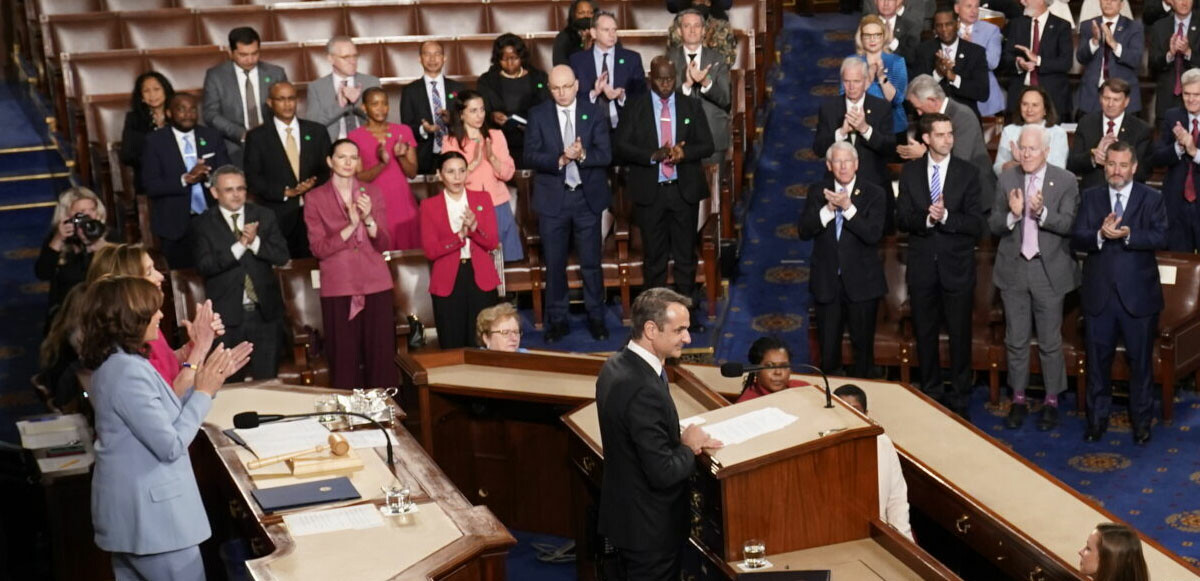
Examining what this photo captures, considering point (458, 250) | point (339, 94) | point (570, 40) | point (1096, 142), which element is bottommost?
point (458, 250)

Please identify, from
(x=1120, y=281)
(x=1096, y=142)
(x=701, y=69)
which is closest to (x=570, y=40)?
(x=701, y=69)

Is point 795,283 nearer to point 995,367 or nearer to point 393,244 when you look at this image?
point 995,367

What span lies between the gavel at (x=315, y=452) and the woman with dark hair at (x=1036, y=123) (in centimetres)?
363

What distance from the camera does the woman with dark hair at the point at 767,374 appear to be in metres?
5.25

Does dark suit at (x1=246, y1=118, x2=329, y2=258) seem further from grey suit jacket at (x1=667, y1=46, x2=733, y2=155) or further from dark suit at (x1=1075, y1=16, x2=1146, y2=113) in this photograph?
dark suit at (x1=1075, y1=16, x2=1146, y2=113)

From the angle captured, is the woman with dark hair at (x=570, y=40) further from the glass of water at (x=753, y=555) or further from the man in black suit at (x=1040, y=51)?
the glass of water at (x=753, y=555)

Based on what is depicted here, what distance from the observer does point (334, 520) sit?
4.36 m

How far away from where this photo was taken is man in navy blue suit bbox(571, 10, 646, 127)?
26.3 feet

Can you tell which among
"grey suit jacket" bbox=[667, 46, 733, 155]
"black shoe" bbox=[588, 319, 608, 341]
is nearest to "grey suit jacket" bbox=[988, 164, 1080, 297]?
"grey suit jacket" bbox=[667, 46, 733, 155]

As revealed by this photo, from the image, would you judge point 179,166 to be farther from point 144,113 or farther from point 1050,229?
point 1050,229

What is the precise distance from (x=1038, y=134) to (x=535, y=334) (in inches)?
107

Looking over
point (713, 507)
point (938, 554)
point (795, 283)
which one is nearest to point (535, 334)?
point (795, 283)

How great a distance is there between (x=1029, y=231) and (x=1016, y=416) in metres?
0.85

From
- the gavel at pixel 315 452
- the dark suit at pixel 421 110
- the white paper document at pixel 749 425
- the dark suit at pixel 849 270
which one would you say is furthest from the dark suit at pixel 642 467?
the dark suit at pixel 421 110
